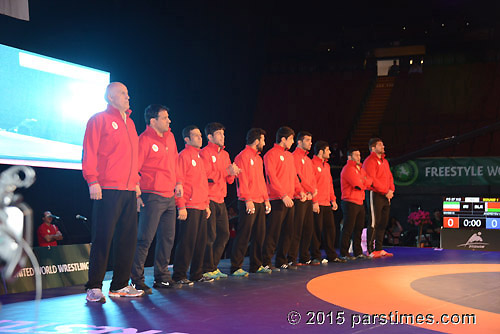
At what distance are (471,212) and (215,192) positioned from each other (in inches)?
247

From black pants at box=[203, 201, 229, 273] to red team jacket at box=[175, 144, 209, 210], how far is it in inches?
16.1

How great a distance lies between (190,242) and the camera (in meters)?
5.78

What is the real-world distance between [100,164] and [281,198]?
9.51 feet

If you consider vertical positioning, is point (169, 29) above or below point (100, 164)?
above

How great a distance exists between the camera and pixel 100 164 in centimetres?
477

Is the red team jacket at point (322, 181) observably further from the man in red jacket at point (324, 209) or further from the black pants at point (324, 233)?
the black pants at point (324, 233)

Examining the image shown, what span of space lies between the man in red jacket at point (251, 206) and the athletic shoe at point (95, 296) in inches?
90.6

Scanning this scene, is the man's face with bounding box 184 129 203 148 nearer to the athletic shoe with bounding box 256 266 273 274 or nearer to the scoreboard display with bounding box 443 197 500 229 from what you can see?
the athletic shoe with bounding box 256 266 273 274

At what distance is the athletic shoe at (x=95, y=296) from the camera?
4551 millimetres

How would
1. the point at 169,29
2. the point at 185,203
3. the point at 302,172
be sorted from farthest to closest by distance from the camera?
the point at 169,29 < the point at 302,172 < the point at 185,203

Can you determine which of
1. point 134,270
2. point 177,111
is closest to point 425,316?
point 134,270

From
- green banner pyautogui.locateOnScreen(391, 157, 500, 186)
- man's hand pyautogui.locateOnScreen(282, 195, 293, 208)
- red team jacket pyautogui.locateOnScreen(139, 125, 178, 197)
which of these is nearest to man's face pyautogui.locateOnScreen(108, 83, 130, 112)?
red team jacket pyautogui.locateOnScreen(139, 125, 178, 197)

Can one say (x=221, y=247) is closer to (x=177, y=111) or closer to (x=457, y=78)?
(x=177, y=111)

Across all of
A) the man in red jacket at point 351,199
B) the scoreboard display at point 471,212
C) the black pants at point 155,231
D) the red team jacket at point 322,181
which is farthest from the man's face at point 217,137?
the scoreboard display at point 471,212
